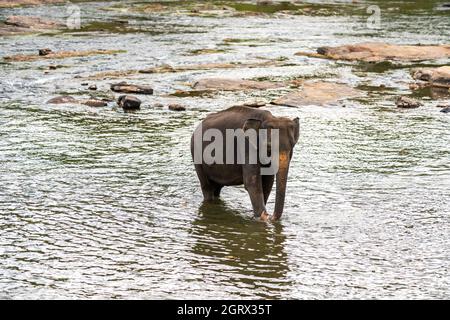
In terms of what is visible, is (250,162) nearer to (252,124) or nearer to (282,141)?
(252,124)

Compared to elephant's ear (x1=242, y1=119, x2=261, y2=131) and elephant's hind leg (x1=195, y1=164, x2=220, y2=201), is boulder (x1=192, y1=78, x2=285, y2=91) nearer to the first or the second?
elephant's hind leg (x1=195, y1=164, x2=220, y2=201)

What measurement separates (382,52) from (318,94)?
8.71 m

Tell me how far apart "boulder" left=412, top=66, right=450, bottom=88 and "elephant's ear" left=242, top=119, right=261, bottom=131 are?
575 inches

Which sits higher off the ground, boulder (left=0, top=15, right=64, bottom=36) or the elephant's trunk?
the elephant's trunk

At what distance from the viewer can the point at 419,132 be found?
2119 centimetres

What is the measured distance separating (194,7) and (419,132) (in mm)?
34122

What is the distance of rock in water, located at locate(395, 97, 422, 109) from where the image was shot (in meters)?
24.2

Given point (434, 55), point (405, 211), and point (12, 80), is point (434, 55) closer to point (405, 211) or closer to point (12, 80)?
point (12, 80)

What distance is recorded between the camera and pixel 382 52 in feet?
110

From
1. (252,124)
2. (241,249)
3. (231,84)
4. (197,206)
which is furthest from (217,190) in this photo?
(231,84)

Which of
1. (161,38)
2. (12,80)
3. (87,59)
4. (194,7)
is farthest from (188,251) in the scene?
(194,7)

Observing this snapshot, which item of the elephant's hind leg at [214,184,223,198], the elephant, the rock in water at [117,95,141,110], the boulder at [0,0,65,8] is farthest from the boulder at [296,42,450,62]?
the boulder at [0,0,65,8]

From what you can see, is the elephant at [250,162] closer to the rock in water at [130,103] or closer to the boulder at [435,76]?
the rock in water at [130,103]

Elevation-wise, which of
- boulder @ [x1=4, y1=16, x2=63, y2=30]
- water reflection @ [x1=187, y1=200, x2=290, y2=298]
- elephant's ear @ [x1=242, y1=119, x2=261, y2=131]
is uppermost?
elephant's ear @ [x1=242, y1=119, x2=261, y2=131]
